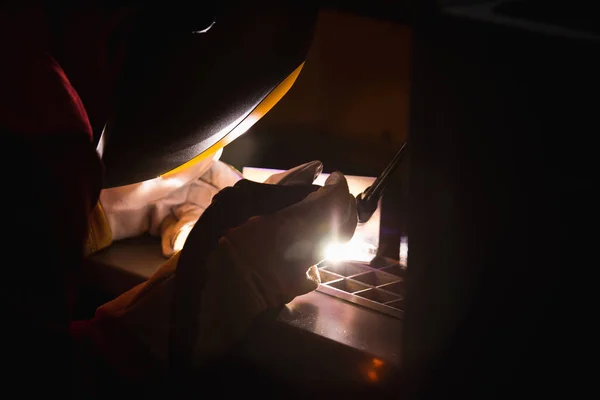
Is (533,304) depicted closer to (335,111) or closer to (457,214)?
(457,214)

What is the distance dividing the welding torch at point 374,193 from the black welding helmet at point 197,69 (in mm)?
206

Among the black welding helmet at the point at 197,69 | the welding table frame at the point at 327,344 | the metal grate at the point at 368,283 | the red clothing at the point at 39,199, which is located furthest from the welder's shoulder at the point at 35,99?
the metal grate at the point at 368,283

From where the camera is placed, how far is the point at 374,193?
756mm

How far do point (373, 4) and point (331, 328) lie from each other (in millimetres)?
723

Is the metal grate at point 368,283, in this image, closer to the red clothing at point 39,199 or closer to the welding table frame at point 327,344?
the welding table frame at point 327,344

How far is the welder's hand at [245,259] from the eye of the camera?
22.8 inches

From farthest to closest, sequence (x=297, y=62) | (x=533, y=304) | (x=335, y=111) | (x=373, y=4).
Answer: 1. (x=335, y=111)
2. (x=373, y=4)
3. (x=297, y=62)
4. (x=533, y=304)

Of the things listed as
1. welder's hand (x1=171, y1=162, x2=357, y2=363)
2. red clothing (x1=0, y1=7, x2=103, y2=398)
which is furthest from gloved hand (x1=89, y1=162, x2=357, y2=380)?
red clothing (x1=0, y1=7, x2=103, y2=398)

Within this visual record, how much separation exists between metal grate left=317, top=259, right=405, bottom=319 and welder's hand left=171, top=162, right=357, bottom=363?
0.30 feet

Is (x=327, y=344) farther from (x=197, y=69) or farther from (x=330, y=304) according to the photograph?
(x=197, y=69)

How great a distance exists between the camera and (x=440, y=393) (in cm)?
40

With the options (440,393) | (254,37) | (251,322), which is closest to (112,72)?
(254,37)

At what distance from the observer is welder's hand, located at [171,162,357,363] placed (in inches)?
22.8

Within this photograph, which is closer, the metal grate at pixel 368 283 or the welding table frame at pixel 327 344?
the welding table frame at pixel 327 344
